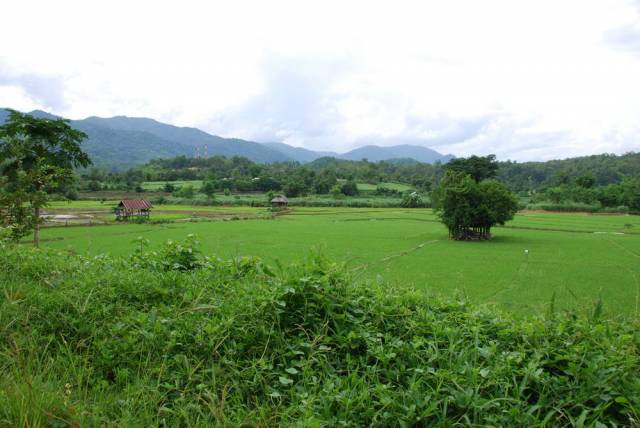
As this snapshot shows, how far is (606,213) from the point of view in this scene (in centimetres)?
6862

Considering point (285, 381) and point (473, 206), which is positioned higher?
point (473, 206)

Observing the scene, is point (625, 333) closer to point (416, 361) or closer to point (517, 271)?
point (416, 361)

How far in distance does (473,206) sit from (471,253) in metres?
9.09

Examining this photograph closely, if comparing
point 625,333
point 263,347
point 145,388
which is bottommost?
point 145,388

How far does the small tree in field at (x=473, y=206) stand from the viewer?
3484 cm

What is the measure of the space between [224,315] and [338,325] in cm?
87

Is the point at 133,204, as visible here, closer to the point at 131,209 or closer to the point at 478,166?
the point at 131,209

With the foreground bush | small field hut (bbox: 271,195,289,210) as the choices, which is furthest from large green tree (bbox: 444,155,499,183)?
the foreground bush

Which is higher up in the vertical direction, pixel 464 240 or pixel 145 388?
pixel 145 388

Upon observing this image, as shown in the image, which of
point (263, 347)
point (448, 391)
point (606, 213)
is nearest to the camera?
point (448, 391)

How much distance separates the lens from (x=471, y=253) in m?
27.5

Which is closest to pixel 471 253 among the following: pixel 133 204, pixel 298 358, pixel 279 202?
pixel 298 358

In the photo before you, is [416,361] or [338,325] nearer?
[416,361]

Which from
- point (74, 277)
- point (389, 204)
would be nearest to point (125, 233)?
point (74, 277)
